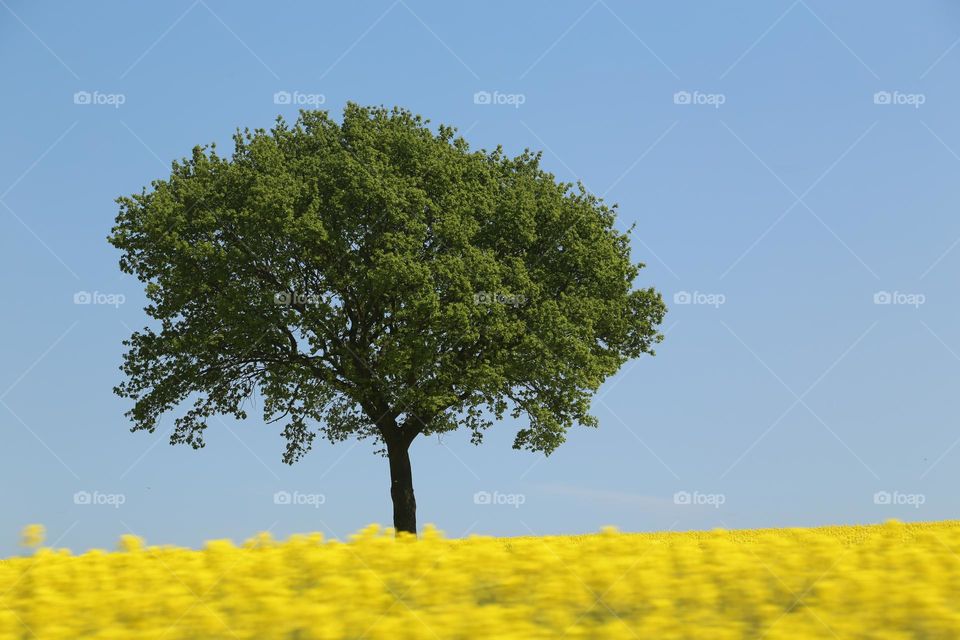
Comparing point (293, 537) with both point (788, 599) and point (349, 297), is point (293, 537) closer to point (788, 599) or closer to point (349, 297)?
point (788, 599)

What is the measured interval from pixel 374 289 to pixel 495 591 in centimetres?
1551

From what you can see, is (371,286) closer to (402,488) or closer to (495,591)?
(402,488)

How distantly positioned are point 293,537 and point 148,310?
17400 millimetres

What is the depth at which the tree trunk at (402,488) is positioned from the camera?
968 inches

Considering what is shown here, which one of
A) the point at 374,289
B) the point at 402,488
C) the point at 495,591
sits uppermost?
the point at 374,289

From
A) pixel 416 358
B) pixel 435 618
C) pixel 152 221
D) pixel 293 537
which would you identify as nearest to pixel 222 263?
pixel 152 221

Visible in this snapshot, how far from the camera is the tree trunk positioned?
24.6 metres

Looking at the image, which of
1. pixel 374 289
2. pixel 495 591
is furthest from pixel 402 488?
pixel 495 591

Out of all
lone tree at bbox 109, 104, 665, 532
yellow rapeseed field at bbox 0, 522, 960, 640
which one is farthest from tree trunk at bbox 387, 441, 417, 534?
yellow rapeseed field at bbox 0, 522, 960, 640

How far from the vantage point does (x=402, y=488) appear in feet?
81.9

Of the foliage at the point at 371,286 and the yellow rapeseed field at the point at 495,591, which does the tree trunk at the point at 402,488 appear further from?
the yellow rapeseed field at the point at 495,591

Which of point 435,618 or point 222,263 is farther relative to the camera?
point 222,263

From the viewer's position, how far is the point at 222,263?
→ 24.3 m

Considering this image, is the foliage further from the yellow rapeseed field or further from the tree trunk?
the yellow rapeseed field
